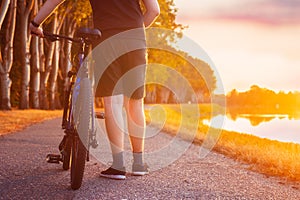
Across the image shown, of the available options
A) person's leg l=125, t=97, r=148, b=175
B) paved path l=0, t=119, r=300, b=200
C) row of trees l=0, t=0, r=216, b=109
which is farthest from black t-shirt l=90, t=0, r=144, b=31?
row of trees l=0, t=0, r=216, b=109

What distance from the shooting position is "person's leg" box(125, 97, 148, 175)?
15.0 ft

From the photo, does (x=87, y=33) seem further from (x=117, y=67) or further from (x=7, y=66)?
(x=7, y=66)

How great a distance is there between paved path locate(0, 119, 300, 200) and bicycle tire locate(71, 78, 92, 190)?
0.49 ft

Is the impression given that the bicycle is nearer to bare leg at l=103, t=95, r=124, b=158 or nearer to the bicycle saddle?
the bicycle saddle

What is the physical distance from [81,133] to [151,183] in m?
0.88

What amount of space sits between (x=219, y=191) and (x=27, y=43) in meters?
17.9

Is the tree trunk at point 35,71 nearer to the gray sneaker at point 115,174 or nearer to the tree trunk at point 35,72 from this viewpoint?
the tree trunk at point 35,72

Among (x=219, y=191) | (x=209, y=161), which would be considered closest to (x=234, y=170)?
(x=209, y=161)

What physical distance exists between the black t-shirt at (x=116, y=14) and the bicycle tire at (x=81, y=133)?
75 centimetres

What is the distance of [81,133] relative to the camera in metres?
3.71

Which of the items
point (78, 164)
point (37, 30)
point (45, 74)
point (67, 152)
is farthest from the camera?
point (45, 74)

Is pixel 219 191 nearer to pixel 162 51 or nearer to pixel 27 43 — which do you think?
pixel 27 43

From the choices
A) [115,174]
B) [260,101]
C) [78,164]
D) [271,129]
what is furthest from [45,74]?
[260,101]

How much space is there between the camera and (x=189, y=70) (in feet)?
232
